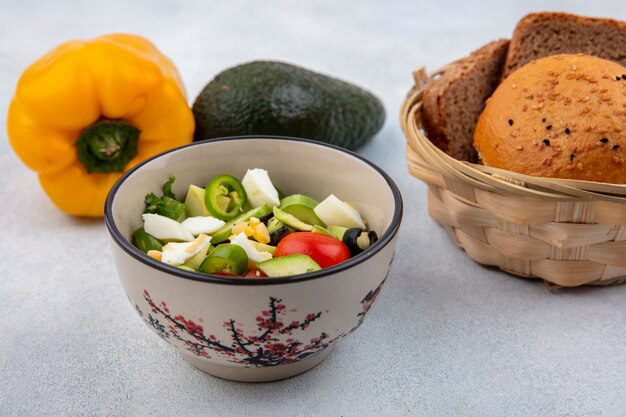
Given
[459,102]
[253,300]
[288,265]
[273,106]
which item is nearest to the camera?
[253,300]

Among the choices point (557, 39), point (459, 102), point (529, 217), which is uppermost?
point (557, 39)

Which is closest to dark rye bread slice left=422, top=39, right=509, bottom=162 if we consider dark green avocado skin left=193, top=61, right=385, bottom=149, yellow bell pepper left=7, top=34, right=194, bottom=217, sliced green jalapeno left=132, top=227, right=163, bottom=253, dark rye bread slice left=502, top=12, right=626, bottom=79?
dark rye bread slice left=502, top=12, right=626, bottom=79

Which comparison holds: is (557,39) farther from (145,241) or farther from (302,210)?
(145,241)

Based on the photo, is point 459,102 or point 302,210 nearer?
point 302,210

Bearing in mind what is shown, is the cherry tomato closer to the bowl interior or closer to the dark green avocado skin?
the bowl interior

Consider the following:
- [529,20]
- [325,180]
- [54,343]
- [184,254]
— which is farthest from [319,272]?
[529,20]

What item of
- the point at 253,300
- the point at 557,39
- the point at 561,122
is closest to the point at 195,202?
the point at 253,300

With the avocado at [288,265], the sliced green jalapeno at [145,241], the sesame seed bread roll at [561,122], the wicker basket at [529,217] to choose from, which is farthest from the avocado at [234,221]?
the sesame seed bread roll at [561,122]
